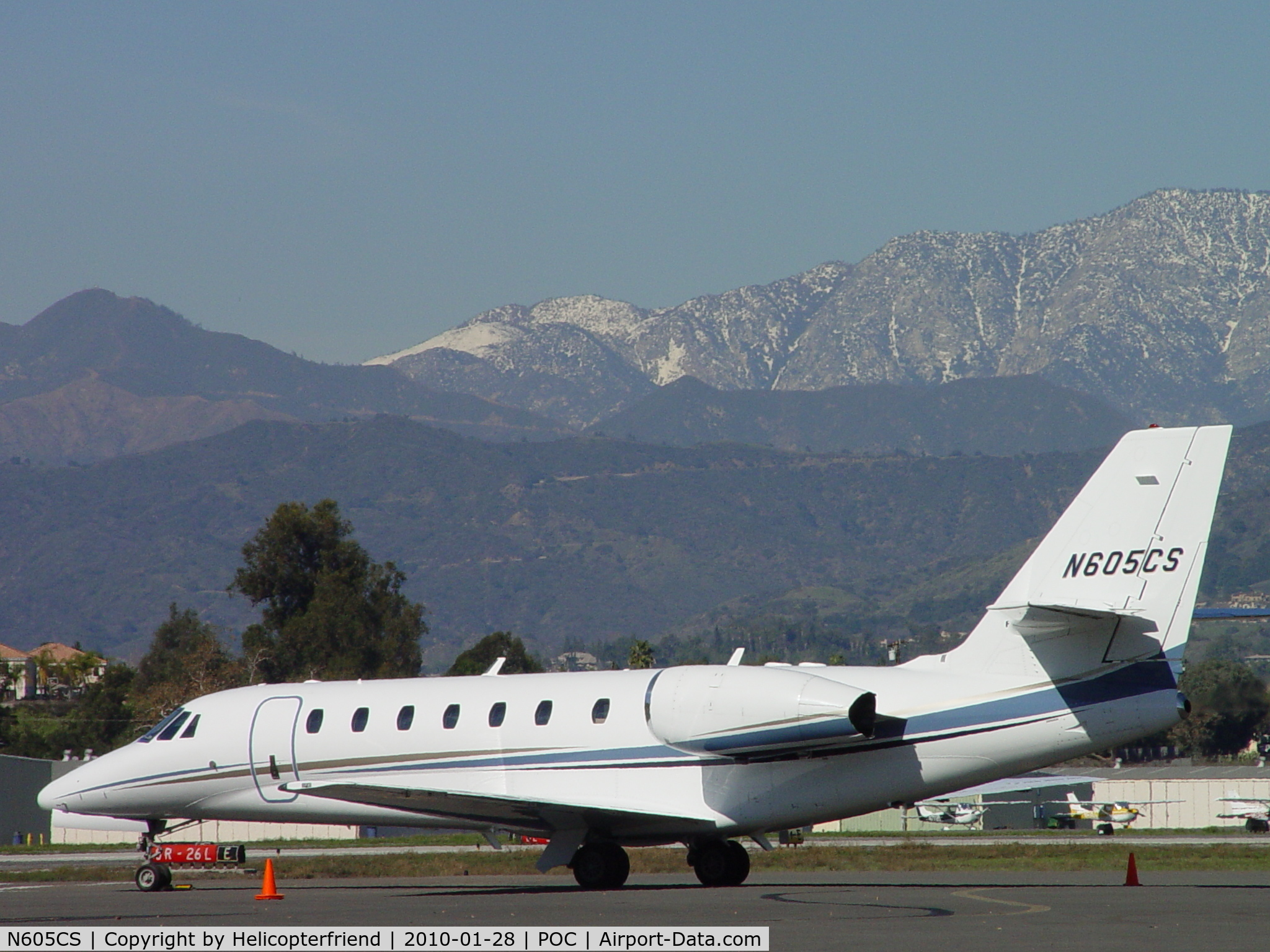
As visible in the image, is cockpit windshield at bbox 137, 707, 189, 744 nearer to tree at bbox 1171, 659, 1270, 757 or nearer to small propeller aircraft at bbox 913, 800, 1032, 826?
tree at bbox 1171, 659, 1270, 757

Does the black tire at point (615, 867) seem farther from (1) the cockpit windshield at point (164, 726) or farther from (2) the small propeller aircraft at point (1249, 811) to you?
(2) the small propeller aircraft at point (1249, 811)

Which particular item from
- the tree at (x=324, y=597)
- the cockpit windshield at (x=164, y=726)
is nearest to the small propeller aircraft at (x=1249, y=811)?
the cockpit windshield at (x=164, y=726)

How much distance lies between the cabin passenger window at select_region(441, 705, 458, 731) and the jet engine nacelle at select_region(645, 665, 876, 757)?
303 cm

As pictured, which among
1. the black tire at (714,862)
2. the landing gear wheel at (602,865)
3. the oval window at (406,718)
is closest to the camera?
the landing gear wheel at (602,865)

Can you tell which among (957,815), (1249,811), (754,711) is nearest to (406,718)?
(754,711)

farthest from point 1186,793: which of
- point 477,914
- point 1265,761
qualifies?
point 477,914

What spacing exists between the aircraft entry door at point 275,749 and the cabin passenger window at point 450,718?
8.63 ft

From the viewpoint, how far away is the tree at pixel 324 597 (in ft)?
320

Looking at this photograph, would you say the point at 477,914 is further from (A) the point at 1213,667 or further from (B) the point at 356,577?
(A) the point at 1213,667

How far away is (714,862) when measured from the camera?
24984mm

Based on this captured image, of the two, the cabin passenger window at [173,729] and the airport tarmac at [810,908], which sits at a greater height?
the cabin passenger window at [173,729]

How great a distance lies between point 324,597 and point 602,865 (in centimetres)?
7691

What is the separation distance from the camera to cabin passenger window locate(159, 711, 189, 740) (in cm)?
2742

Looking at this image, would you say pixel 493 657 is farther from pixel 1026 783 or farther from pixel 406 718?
pixel 406 718
